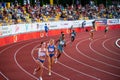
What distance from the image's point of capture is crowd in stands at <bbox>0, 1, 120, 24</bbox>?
33.5 meters

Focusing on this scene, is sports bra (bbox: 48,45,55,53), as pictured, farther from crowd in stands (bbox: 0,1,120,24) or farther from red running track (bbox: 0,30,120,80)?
crowd in stands (bbox: 0,1,120,24)

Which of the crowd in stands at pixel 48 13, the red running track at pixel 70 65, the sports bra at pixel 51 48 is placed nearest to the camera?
the red running track at pixel 70 65

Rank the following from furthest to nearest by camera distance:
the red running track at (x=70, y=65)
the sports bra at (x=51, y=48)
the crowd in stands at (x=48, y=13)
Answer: the crowd in stands at (x=48, y=13) → the sports bra at (x=51, y=48) → the red running track at (x=70, y=65)

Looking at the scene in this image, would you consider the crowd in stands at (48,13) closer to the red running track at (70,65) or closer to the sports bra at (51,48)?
the red running track at (70,65)

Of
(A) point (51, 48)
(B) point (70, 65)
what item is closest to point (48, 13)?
(B) point (70, 65)

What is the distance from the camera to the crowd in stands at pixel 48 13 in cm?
3350

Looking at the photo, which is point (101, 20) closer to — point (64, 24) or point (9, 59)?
point (64, 24)

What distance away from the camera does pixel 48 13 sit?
139ft

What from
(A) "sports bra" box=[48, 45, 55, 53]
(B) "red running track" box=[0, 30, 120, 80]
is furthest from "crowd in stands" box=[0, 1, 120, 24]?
(A) "sports bra" box=[48, 45, 55, 53]

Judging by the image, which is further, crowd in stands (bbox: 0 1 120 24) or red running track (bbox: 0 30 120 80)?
crowd in stands (bbox: 0 1 120 24)

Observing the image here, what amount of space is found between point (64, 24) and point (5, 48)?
1703 centimetres

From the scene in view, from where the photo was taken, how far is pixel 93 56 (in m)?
22.8

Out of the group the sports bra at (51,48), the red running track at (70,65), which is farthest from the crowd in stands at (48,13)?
the sports bra at (51,48)

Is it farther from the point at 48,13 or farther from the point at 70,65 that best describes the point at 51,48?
the point at 48,13
